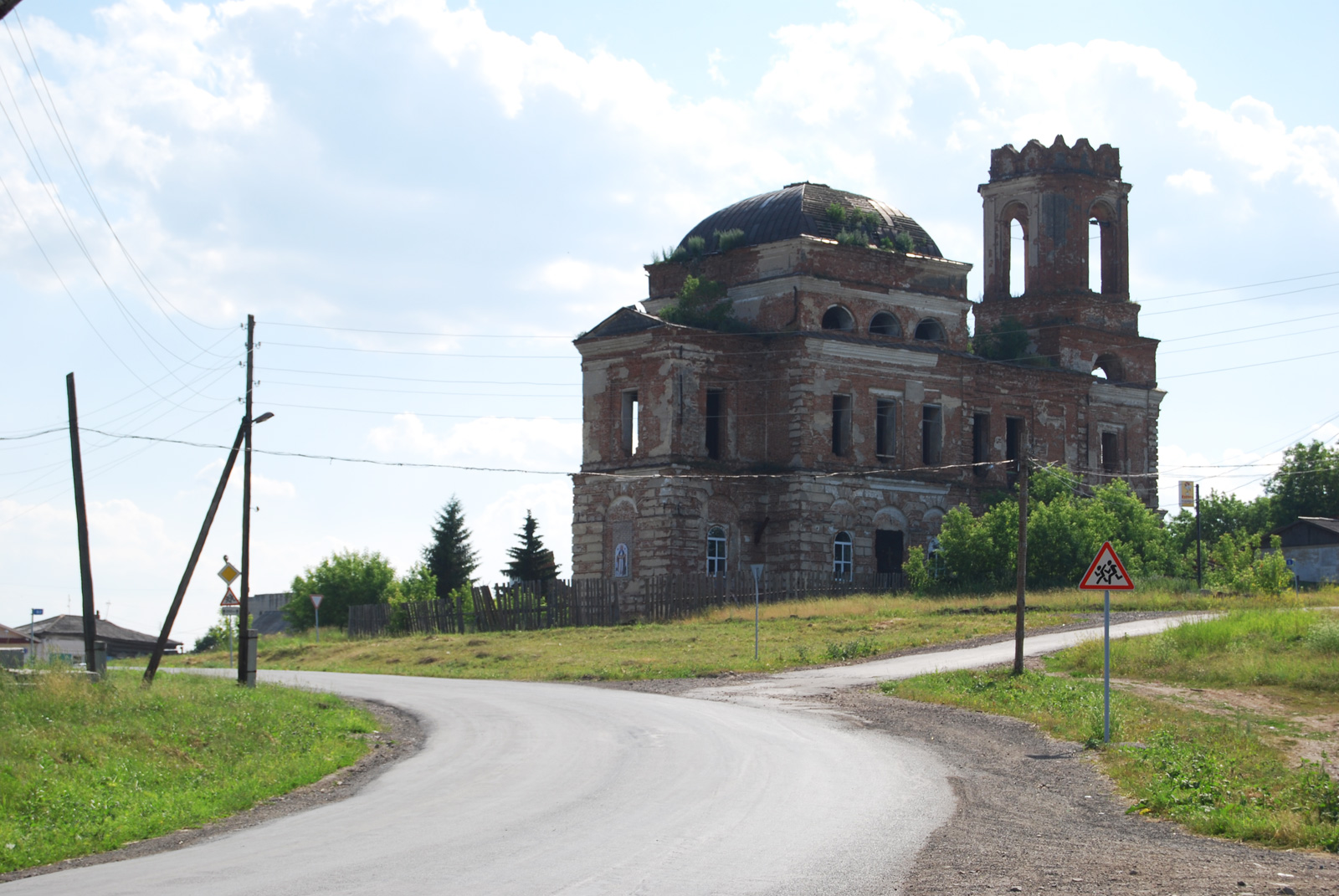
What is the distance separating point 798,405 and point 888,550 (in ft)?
20.2

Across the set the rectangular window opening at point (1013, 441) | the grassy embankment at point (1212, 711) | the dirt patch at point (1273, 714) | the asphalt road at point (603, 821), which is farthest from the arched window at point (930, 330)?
the asphalt road at point (603, 821)

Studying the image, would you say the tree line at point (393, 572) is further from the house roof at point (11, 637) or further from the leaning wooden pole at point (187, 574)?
the leaning wooden pole at point (187, 574)

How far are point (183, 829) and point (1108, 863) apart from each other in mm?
8048

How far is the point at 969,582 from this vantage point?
44.4 m

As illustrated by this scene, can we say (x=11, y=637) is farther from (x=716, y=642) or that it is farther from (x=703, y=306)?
(x=716, y=642)

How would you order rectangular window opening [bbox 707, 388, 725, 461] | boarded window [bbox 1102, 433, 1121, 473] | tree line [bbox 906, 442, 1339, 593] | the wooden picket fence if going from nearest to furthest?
the wooden picket fence → tree line [bbox 906, 442, 1339, 593] → rectangular window opening [bbox 707, 388, 725, 461] → boarded window [bbox 1102, 433, 1121, 473]

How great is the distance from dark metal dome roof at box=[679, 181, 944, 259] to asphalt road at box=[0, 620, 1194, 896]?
29.1m

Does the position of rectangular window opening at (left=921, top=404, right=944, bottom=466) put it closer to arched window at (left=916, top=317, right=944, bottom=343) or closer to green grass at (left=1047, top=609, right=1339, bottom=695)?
arched window at (left=916, top=317, right=944, bottom=343)

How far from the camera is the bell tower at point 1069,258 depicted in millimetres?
54781

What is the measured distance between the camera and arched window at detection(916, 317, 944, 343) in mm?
49438

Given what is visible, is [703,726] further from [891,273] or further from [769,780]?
[891,273]

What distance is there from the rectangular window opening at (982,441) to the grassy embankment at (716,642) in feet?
29.1

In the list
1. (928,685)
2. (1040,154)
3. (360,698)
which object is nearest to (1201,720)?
(928,685)


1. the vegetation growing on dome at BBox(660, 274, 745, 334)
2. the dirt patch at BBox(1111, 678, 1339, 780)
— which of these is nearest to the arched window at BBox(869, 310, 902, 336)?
the vegetation growing on dome at BBox(660, 274, 745, 334)
